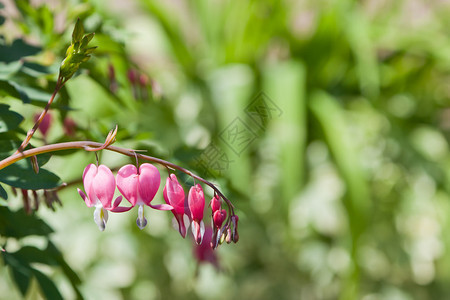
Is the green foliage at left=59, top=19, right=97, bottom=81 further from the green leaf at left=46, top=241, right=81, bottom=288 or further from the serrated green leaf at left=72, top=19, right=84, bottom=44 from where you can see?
the green leaf at left=46, top=241, right=81, bottom=288

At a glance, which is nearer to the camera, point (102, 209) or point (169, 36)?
point (102, 209)

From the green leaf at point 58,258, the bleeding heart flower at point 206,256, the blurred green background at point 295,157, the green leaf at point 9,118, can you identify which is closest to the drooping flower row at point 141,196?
the green leaf at point 9,118

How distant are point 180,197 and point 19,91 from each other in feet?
0.57

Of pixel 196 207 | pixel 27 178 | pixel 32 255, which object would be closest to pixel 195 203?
pixel 196 207

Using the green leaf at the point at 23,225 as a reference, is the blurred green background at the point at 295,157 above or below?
above

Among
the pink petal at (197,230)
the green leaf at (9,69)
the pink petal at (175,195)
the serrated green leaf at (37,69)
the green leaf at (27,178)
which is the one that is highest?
the serrated green leaf at (37,69)

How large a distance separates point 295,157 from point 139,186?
969mm

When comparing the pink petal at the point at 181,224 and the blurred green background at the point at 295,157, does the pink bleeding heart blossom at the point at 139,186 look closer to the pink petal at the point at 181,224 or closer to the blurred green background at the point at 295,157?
the pink petal at the point at 181,224

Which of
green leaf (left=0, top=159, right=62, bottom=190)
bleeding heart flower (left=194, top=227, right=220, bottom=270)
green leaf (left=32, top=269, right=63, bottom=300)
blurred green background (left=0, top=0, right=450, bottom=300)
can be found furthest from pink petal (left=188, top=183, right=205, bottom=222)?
blurred green background (left=0, top=0, right=450, bottom=300)

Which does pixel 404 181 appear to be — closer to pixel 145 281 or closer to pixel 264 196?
pixel 264 196

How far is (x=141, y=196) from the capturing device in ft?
1.23

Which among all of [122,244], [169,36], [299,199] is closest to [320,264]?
[299,199]

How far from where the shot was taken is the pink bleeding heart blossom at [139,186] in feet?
1.22

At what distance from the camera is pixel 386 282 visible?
58.4 inches
